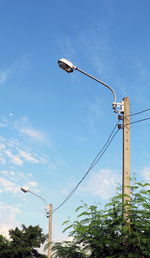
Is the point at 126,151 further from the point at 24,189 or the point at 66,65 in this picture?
the point at 24,189

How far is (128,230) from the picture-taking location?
25.1ft

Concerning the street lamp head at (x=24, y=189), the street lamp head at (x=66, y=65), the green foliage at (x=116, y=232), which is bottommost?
the green foliage at (x=116, y=232)

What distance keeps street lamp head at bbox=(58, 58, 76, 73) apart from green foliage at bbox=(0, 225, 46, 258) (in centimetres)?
2753

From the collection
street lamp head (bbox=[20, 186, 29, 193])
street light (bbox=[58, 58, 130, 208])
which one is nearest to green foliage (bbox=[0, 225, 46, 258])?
street lamp head (bbox=[20, 186, 29, 193])

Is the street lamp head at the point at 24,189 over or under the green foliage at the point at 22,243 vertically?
over

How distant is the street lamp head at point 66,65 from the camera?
10.3 metres

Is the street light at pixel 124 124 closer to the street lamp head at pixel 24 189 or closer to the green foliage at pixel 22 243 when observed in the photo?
the street lamp head at pixel 24 189

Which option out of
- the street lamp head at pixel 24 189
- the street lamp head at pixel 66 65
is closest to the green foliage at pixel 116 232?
the street lamp head at pixel 66 65

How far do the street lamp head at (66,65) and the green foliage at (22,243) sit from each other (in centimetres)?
2753

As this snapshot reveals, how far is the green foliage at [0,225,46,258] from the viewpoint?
35.2 meters

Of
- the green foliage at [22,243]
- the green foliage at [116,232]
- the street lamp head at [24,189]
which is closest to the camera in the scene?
the green foliage at [116,232]

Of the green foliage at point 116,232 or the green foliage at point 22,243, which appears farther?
the green foliage at point 22,243

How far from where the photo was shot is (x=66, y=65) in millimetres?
10359

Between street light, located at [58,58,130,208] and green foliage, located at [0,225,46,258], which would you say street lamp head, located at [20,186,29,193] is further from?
green foliage, located at [0,225,46,258]
